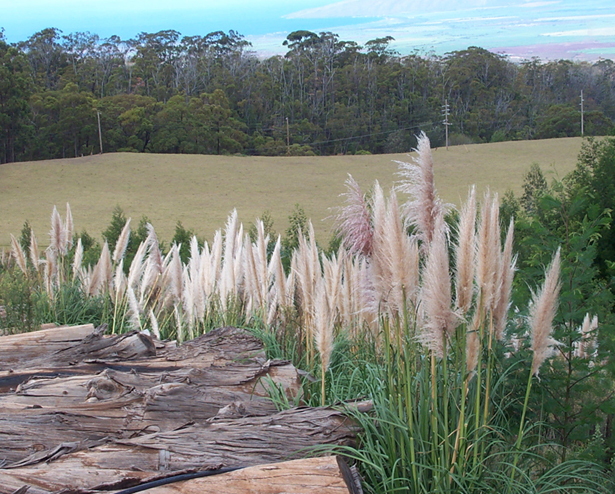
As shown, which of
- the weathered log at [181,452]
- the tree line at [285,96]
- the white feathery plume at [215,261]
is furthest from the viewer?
the tree line at [285,96]

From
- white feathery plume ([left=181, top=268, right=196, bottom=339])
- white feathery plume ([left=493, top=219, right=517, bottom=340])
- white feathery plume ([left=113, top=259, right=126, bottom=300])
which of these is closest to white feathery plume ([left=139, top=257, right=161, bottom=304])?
white feathery plume ([left=113, top=259, right=126, bottom=300])

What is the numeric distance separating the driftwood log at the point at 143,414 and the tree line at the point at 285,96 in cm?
2955

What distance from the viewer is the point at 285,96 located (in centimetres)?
3916

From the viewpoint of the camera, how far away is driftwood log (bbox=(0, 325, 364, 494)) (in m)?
1.66

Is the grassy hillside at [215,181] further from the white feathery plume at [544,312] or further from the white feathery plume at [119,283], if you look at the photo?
the white feathery plume at [544,312]

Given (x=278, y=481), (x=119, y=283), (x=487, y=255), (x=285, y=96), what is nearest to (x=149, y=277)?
(x=119, y=283)

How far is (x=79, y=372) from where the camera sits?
2688 mm

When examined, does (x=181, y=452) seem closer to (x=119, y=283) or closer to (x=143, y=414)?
(x=143, y=414)

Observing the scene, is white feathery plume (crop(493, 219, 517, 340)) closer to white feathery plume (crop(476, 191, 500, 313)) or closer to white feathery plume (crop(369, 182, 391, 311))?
white feathery plume (crop(476, 191, 500, 313))

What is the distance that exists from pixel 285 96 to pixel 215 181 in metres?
15.7

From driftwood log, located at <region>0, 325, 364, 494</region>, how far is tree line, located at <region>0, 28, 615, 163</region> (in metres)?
29.6

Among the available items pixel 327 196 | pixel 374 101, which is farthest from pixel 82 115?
pixel 374 101

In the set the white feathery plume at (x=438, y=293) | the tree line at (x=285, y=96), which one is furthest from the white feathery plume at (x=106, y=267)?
the tree line at (x=285, y=96)

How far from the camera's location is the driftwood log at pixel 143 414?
1664mm
